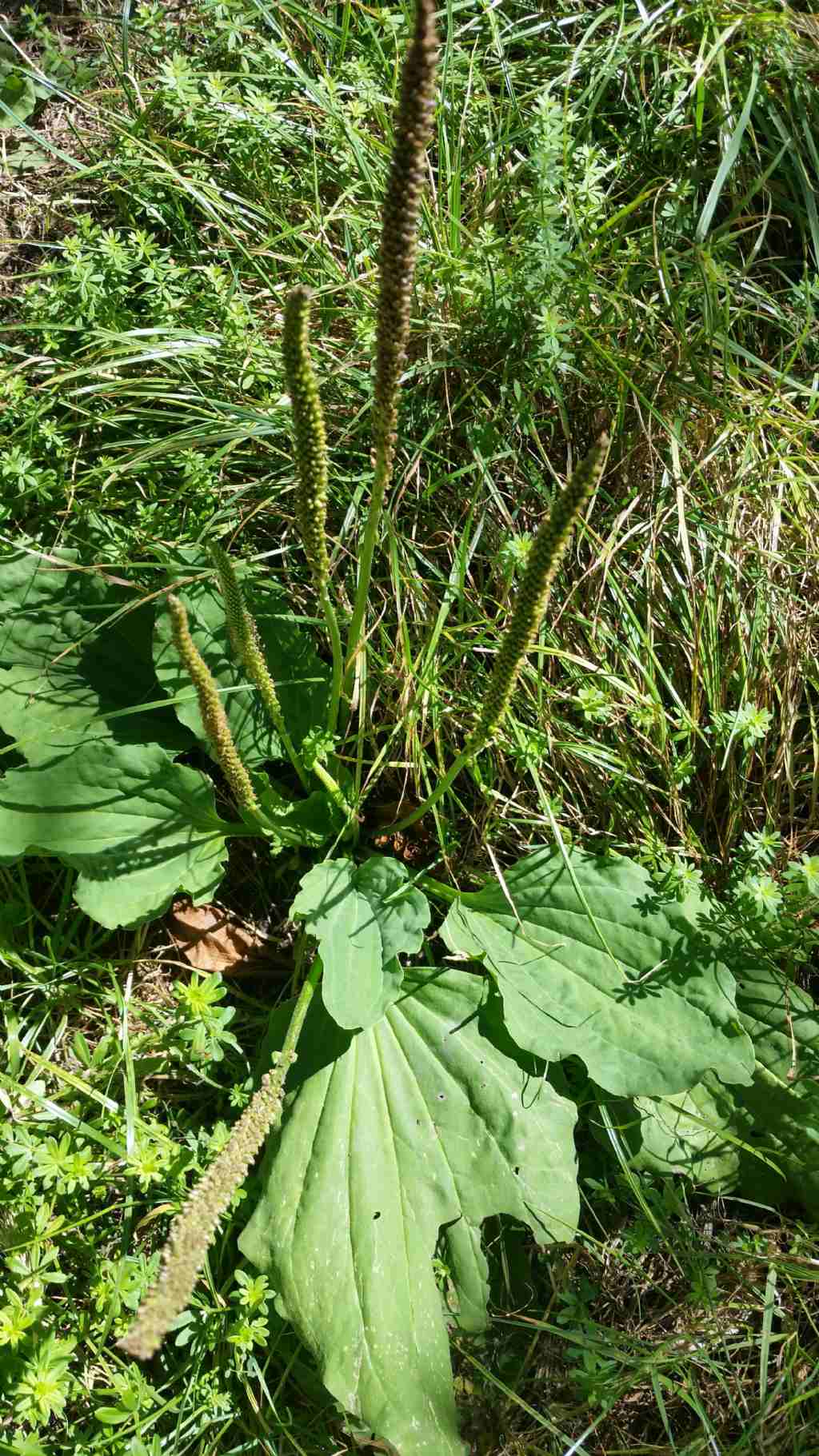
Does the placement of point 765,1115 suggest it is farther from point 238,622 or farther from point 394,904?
point 238,622

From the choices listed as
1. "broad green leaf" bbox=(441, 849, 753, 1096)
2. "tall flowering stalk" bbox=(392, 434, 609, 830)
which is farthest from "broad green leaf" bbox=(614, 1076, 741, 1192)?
"tall flowering stalk" bbox=(392, 434, 609, 830)

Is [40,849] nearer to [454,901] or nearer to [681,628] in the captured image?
[454,901]

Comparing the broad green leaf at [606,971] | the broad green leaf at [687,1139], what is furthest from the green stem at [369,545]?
the broad green leaf at [687,1139]

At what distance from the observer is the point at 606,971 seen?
10.3 feet

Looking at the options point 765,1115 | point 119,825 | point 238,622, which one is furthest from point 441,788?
point 765,1115

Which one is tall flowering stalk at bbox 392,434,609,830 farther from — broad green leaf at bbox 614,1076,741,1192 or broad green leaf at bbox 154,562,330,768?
broad green leaf at bbox 614,1076,741,1192

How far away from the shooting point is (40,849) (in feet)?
9.89

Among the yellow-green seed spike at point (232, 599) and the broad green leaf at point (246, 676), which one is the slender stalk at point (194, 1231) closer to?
the yellow-green seed spike at point (232, 599)

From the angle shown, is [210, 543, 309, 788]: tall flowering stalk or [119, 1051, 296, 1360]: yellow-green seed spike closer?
[119, 1051, 296, 1360]: yellow-green seed spike

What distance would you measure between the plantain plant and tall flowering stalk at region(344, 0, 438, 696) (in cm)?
61

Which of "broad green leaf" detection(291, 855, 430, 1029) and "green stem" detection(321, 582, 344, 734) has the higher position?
"green stem" detection(321, 582, 344, 734)

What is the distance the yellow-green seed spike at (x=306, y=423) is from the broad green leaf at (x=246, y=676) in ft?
3.27

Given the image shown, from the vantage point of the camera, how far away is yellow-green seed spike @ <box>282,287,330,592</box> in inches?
72.9

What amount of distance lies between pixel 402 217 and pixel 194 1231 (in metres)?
1.66
